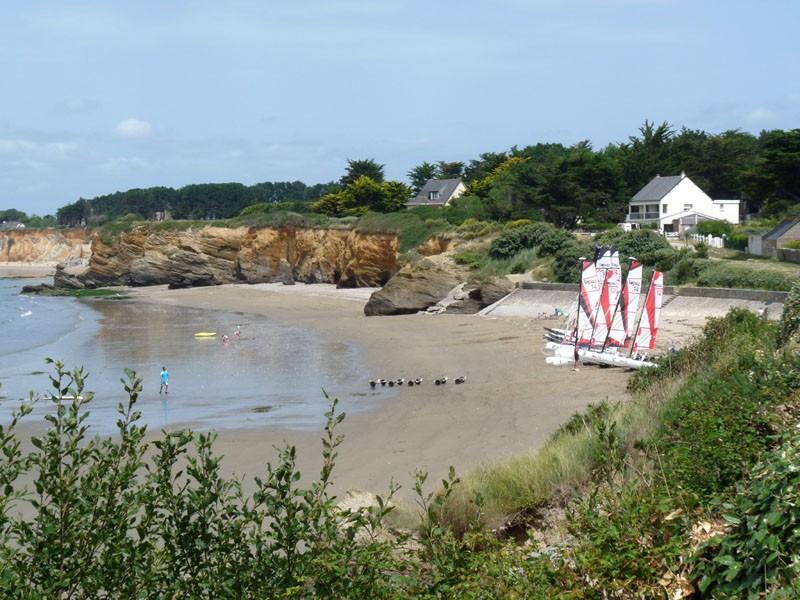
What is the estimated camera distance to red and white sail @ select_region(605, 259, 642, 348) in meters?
26.2

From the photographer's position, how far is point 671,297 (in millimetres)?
33844

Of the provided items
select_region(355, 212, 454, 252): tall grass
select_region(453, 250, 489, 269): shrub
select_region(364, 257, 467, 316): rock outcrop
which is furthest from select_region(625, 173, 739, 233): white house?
select_region(364, 257, 467, 316): rock outcrop

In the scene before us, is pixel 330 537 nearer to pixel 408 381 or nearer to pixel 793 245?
pixel 408 381

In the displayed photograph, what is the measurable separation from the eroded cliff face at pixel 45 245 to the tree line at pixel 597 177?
178 feet

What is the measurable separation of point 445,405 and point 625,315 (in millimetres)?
7785

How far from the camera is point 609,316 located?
2655 cm

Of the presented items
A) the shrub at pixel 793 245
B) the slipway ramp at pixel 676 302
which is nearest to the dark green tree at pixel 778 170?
the shrub at pixel 793 245

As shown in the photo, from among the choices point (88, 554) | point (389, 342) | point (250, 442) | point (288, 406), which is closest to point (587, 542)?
point (88, 554)

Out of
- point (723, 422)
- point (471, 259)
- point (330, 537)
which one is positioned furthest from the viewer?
point (471, 259)

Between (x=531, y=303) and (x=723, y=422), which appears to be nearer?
(x=723, y=422)

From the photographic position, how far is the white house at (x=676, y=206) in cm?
5988

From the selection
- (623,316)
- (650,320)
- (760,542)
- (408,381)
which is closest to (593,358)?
(650,320)

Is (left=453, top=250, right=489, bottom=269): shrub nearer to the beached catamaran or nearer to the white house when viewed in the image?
the white house

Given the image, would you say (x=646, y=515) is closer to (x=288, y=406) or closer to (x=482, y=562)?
(x=482, y=562)
